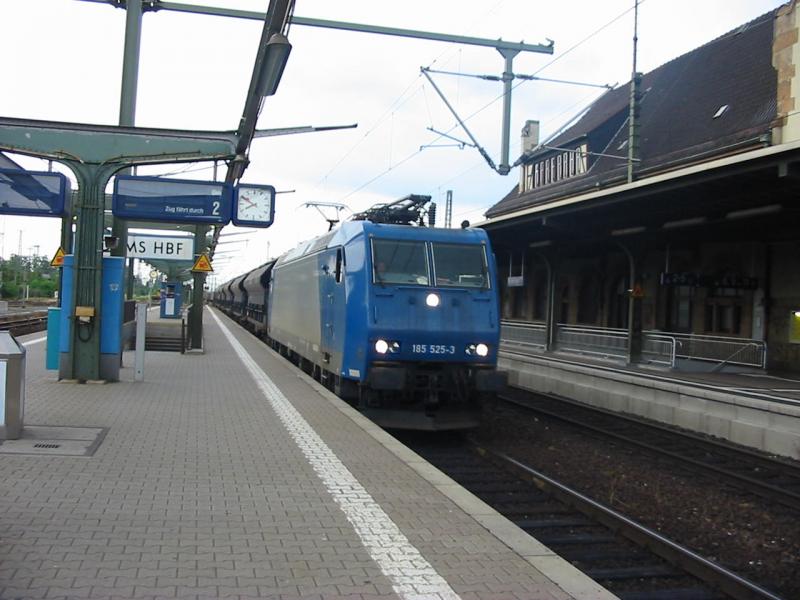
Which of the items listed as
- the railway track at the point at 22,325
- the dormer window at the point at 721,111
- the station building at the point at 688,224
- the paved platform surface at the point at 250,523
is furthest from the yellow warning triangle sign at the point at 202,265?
the dormer window at the point at 721,111

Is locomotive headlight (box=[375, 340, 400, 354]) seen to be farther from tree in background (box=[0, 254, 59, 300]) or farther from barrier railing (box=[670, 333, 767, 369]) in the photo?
tree in background (box=[0, 254, 59, 300])

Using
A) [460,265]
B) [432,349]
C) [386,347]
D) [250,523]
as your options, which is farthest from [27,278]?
[250,523]

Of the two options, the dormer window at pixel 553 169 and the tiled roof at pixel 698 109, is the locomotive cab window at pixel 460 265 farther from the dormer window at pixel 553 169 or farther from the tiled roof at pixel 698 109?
the dormer window at pixel 553 169

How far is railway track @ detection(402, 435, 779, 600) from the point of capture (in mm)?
5375

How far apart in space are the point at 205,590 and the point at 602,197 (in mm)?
13923

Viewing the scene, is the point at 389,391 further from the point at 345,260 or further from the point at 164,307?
the point at 164,307

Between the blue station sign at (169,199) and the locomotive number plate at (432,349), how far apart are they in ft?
14.4

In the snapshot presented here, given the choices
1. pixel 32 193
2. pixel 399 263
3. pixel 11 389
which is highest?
pixel 32 193

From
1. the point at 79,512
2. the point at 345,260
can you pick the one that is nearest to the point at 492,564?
the point at 79,512

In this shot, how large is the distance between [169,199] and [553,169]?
2767 cm

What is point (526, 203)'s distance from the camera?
37656 mm

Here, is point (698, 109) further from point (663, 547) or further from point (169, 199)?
point (663, 547)

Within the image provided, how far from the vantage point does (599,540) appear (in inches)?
254

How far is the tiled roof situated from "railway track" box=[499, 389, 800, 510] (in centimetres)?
1031
